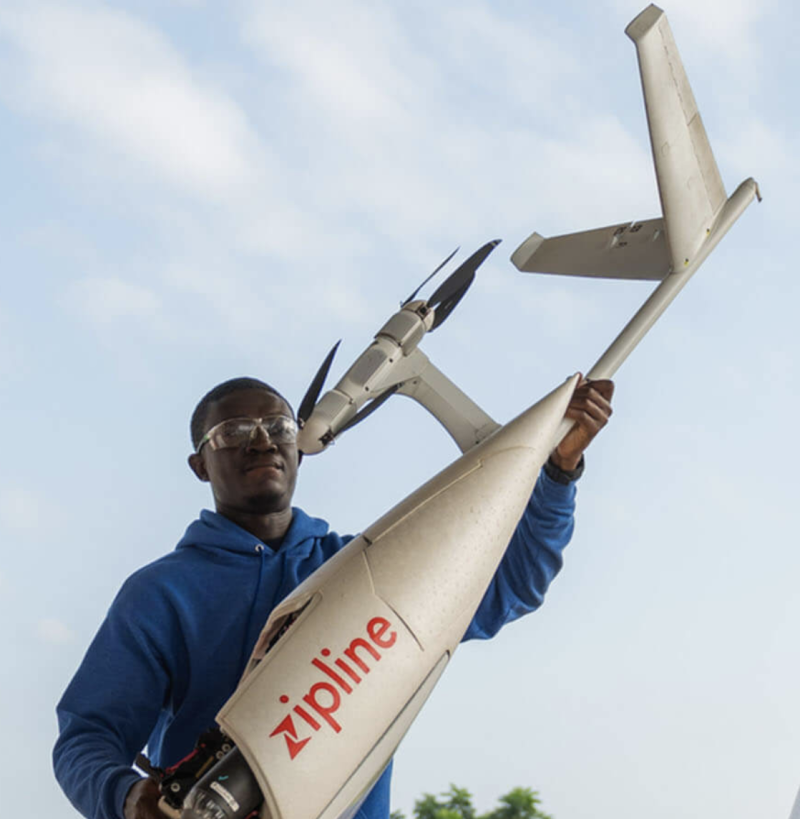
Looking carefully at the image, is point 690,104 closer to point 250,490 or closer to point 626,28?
point 626,28

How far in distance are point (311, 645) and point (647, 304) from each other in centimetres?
142

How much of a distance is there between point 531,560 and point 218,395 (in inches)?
38.5

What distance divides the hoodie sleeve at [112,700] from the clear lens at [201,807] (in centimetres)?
35

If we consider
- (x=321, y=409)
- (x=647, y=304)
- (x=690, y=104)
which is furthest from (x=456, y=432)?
(x=690, y=104)

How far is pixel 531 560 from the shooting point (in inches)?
128

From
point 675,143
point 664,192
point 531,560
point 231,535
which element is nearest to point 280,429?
point 231,535

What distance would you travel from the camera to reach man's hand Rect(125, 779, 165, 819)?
2.56 metres

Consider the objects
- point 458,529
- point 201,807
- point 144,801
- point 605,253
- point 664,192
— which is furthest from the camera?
point 605,253

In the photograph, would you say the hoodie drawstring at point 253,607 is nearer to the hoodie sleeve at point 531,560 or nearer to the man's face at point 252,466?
the man's face at point 252,466

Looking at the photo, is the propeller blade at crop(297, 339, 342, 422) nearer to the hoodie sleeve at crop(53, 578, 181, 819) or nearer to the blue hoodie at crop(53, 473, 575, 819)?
the blue hoodie at crop(53, 473, 575, 819)

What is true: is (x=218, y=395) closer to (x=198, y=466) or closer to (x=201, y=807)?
(x=198, y=466)

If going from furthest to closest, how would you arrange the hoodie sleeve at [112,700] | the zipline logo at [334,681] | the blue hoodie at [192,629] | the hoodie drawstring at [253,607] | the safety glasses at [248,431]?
1. the safety glasses at [248,431]
2. the hoodie drawstring at [253,607]
3. the blue hoodie at [192,629]
4. the hoodie sleeve at [112,700]
5. the zipline logo at [334,681]

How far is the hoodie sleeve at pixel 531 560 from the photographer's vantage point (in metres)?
3.20

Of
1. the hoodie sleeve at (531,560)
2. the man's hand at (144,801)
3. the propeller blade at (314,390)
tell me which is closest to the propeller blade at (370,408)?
the propeller blade at (314,390)
